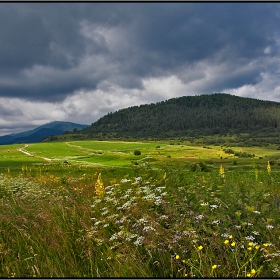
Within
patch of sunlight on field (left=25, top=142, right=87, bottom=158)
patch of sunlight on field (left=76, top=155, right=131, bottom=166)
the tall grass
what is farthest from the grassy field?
patch of sunlight on field (left=25, top=142, right=87, bottom=158)

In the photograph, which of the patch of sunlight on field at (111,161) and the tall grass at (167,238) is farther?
the patch of sunlight on field at (111,161)

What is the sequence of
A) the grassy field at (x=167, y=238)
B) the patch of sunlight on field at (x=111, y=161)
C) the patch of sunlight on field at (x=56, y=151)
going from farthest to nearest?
the patch of sunlight on field at (x=56, y=151), the patch of sunlight on field at (x=111, y=161), the grassy field at (x=167, y=238)

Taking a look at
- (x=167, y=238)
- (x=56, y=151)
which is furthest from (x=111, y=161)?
(x=167, y=238)

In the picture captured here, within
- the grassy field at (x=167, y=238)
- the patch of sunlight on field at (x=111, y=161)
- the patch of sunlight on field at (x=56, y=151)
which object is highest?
the grassy field at (x=167, y=238)

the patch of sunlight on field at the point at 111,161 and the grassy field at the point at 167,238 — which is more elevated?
the grassy field at the point at 167,238

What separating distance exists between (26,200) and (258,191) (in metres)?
6.69

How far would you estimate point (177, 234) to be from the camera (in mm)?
4355

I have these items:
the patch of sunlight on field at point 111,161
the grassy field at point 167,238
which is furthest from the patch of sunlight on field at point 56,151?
the grassy field at point 167,238

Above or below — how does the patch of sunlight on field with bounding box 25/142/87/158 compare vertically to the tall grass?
below

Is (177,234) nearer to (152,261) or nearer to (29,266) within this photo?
(152,261)

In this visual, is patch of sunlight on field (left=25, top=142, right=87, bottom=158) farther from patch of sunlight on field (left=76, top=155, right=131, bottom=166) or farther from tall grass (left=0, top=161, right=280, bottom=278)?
tall grass (left=0, top=161, right=280, bottom=278)

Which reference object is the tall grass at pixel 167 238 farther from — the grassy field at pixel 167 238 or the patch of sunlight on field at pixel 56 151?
the patch of sunlight on field at pixel 56 151

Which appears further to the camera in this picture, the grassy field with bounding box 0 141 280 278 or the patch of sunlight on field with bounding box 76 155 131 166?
the patch of sunlight on field with bounding box 76 155 131 166

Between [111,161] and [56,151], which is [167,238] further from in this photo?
[56,151]
